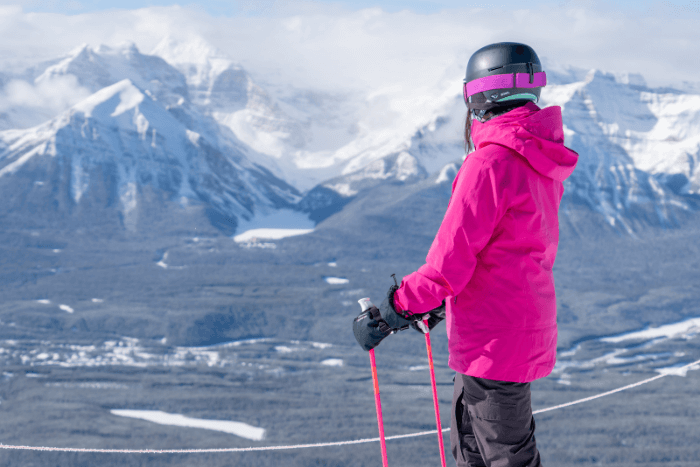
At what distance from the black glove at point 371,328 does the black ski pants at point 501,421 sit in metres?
0.48

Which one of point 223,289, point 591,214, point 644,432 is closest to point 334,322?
point 223,289

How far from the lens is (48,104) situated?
167 metres

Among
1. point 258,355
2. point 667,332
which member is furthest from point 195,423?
point 667,332

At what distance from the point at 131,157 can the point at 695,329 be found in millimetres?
74020

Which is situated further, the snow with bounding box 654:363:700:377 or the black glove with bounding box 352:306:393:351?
the snow with bounding box 654:363:700:377

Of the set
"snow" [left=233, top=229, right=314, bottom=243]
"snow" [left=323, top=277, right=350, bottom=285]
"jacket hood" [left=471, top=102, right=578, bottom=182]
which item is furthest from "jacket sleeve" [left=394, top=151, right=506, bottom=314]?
"snow" [left=233, top=229, right=314, bottom=243]

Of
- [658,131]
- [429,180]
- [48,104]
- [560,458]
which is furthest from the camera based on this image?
[48,104]

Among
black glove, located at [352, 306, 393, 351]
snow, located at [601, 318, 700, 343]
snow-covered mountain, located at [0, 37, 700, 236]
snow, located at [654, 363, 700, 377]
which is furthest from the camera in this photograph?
snow-covered mountain, located at [0, 37, 700, 236]

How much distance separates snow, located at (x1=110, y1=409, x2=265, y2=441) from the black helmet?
11.1 metres

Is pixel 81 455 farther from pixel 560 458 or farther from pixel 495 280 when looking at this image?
pixel 495 280

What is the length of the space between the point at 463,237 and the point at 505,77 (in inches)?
34.9

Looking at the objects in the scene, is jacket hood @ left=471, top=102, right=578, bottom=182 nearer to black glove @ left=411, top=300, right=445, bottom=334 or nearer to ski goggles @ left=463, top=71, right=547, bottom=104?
ski goggles @ left=463, top=71, right=547, bottom=104

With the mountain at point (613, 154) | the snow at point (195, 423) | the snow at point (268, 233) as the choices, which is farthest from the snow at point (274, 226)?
the snow at point (195, 423)

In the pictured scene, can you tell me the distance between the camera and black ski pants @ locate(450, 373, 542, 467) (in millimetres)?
2643
